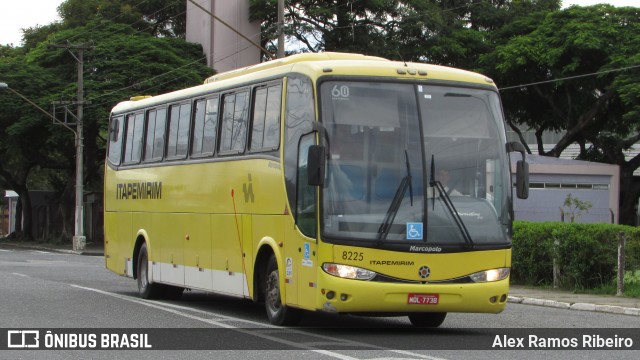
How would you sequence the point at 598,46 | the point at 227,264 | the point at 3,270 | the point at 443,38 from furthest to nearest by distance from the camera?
the point at 443,38
the point at 598,46
the point at 3,270
the point at 227,264

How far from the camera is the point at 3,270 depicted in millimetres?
28828

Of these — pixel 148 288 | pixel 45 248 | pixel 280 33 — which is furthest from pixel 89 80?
pixel 148 288

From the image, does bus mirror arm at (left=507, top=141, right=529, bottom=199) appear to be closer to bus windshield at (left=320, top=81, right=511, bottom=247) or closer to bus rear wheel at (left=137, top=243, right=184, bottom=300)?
bus windshield at (left=320, top=81, right=511, bottom=247)

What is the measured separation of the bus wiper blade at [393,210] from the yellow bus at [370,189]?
0.01 meters

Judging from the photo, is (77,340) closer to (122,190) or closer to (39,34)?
(122,190)

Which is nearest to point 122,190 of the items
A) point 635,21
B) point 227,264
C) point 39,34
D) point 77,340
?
point 227,264

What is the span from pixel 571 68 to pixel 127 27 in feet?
74.9

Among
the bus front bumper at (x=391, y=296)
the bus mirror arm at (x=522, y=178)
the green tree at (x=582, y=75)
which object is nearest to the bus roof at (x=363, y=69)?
the bus mirror arm at (x=522, y=178)

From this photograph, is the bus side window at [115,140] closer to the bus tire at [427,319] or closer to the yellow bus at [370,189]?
the yellow bus at [370,189]

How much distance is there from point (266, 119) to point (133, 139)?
6.65 meters

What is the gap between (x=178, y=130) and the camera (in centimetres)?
1806

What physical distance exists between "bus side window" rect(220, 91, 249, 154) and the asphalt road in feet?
8.31

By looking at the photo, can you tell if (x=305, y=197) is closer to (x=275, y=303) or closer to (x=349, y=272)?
(x=349, y=272)

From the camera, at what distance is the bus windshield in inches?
497
